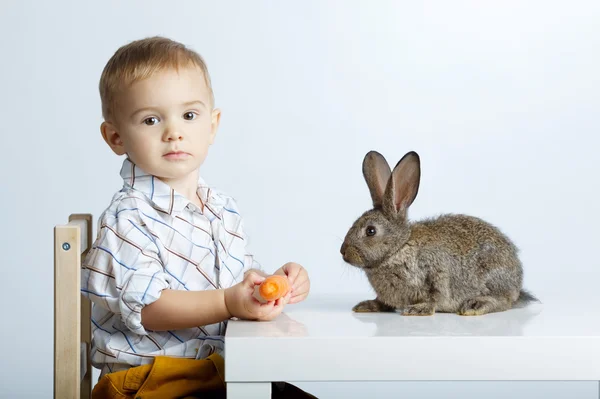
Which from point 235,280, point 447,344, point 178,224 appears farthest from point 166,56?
point 447,344

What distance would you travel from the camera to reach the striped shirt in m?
1.59

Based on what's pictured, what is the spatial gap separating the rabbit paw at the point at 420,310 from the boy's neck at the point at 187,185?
1.63 feet

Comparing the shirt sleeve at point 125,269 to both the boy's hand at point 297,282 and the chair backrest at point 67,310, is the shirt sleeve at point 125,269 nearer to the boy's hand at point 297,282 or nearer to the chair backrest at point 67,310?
the chair backrest at point 67,310

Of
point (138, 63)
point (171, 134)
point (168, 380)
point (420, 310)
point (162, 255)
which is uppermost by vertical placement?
point (138, 63)

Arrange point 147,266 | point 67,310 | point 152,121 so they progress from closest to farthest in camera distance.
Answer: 1. point 67,310
2. point 147,266
3. point 152,121

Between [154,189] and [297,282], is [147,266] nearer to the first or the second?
[154,189]

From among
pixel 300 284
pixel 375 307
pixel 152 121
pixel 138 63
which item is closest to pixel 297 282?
pixel 300 284

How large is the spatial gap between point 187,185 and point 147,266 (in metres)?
0.26

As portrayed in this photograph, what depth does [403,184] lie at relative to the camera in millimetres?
1616

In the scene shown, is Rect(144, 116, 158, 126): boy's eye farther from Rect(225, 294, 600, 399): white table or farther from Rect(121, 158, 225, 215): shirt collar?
Rect(225, 294, 600, 399): white table

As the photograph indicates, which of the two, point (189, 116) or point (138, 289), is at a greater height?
point (189, 116)

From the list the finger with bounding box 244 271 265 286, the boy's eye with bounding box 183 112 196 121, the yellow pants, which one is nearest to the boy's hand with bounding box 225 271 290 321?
the finger with bounding box 244 271 265 286

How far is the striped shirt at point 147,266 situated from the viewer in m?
1.59

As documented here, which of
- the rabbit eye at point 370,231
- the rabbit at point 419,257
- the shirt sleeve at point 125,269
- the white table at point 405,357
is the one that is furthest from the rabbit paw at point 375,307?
the shirt sleeve at point 125,269
